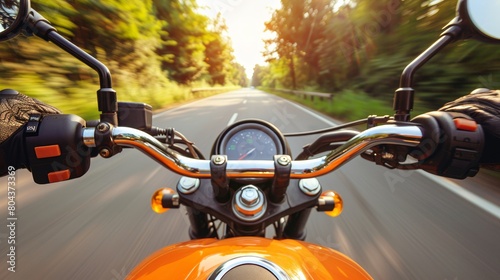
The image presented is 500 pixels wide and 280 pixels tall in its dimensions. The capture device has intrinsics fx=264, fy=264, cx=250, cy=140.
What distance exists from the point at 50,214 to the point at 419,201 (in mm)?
3975

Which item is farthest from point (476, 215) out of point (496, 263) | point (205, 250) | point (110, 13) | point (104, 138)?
point (110, 13)

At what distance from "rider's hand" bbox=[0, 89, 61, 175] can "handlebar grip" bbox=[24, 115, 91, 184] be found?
0.10 feet

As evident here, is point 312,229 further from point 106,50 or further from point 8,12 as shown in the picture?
point 106,50

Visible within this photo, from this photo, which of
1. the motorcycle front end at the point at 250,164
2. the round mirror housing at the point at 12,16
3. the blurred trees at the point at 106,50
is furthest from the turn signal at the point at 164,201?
the blurred trees at the point at 106,50

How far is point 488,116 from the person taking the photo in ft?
2.63

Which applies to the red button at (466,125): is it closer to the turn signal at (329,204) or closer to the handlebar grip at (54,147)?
the turn signal at (329,204)

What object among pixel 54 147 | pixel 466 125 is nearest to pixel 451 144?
pixel 466 125

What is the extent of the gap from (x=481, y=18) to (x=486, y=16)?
0.05 m

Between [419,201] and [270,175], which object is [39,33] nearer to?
[270,175]

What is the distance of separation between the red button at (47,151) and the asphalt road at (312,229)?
1477mm

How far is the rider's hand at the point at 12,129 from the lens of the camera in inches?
28.9

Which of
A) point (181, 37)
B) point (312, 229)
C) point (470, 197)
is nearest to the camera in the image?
point (312, 229)

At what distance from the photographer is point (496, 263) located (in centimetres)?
199

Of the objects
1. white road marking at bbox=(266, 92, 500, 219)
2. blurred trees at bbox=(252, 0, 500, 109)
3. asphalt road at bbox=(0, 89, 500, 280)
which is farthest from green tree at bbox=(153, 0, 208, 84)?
white road marking at bbox=(266, 92, 500, 219)
